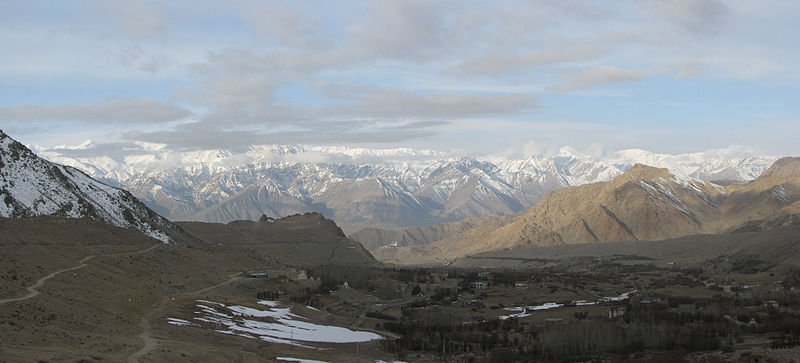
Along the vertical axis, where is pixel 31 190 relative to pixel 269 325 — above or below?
above

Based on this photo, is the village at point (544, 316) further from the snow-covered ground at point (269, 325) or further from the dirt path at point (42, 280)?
the dirt path at point (42, 280)

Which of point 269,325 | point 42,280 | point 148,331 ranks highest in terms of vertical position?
point 42,280

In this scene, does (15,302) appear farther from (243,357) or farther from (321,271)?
(321,271)

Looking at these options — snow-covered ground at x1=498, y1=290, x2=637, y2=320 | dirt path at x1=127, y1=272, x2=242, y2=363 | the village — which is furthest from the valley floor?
snow-covered ground at x1=498, y1=290, x2=637, y2=320

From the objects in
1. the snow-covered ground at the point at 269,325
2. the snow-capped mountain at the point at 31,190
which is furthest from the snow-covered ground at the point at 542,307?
the snow-capped mountain at the point at 31,190

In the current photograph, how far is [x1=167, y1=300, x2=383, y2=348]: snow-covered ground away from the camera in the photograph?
102 m

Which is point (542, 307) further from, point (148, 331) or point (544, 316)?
point (148, 331)

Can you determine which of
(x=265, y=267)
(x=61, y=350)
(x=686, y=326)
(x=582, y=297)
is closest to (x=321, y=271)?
(x=265, y=267)

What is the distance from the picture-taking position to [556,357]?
97.9 meters

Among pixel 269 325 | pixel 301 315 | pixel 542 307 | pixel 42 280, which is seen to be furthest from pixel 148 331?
pixel 542 307

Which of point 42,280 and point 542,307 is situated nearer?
point 42,280

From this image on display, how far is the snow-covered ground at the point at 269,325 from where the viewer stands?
102 meters

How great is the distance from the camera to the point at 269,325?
11162 centimetres

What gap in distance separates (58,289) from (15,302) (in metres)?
14.0
